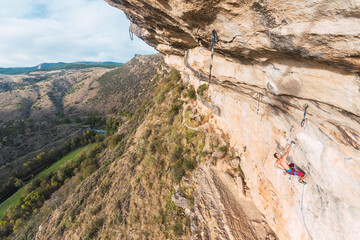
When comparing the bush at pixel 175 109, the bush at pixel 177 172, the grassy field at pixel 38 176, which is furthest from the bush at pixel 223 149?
the grassy field at pixel 38 176

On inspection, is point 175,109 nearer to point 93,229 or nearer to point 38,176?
point 93,229

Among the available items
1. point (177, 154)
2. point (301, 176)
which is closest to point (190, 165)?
point (177, 154)

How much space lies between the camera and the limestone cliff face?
11.0ft

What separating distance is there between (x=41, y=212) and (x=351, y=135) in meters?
45.9

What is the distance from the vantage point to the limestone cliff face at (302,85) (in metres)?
3.36

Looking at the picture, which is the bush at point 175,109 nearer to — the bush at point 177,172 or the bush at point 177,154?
the bush at point 177,154

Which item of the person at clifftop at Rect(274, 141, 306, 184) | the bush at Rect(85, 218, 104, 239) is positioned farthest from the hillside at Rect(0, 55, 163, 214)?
the person at clifftop at Rect(274, 141, 306, 184)

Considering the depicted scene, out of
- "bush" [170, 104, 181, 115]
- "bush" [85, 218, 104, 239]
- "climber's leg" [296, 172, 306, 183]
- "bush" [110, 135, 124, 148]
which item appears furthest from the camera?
"bush" [110, 135, 124, 148]

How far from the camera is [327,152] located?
15.4 feet

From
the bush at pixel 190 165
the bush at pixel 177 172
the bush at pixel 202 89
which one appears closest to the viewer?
the bush at pixel 190 165

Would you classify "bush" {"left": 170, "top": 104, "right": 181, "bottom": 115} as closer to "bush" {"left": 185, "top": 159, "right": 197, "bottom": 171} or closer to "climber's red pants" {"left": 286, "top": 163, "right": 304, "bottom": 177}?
"bush" {"left": 185, "top": 159, "right": 197, "bottom": 171}

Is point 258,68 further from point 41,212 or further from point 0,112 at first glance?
point 0,112

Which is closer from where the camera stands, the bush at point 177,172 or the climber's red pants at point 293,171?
the climber's red pants at point 293,171

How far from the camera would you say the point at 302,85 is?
15.4 feet
